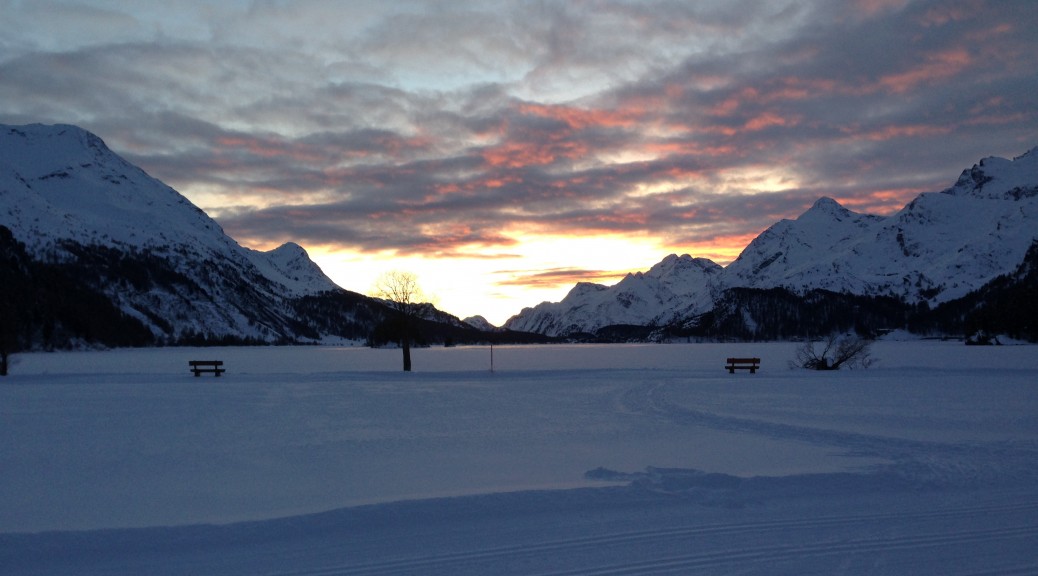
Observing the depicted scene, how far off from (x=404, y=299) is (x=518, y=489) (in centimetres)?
3733

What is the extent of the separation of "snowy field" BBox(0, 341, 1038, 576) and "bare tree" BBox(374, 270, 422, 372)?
22699 mm

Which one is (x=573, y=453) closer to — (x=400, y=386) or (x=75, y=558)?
(x=75, y=558)

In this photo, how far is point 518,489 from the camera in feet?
37.6

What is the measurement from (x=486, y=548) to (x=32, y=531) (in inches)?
237

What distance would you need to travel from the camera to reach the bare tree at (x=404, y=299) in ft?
155

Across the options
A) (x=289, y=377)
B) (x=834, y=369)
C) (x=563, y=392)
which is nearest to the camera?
(x=563, y=392)

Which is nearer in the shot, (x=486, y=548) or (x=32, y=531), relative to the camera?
(x=486, y=548)

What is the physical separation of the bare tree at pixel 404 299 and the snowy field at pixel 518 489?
74.5 ft

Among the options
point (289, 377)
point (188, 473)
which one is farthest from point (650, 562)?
point (289, 377)

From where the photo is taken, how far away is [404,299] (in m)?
47.9

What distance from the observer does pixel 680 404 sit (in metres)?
25.7

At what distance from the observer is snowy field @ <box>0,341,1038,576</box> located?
324 inches

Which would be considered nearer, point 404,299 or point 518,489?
point 518,489

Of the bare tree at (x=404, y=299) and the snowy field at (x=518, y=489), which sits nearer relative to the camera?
the snowy field at (x=518, y=489)
